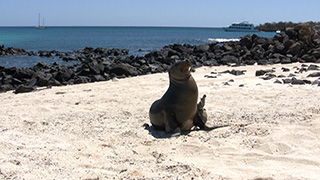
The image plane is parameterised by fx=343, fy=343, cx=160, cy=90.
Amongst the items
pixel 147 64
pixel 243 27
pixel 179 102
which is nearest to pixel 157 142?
pixel 179 102

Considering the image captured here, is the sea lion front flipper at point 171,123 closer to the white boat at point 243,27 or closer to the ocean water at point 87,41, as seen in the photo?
the ocean water at point 87,41

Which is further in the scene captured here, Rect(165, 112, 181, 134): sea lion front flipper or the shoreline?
the shoreline

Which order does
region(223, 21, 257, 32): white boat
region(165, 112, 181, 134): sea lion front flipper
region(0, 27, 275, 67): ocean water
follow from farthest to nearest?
1. region(223, 21, 257, 32): white boat
2. region(0, 27, 275, 67): ocean water
3. region(165, 112, 181, 134): sea lion front flipper

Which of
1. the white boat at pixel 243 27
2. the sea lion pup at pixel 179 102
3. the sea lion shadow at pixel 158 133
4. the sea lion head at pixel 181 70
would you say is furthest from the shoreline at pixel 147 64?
the white boat at pixel 243 27

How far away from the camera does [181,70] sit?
192 inches

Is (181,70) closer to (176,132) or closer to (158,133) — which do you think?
(176,132)

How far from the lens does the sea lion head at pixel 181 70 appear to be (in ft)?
16.0

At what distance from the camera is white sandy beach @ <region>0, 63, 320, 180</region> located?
3521 mm

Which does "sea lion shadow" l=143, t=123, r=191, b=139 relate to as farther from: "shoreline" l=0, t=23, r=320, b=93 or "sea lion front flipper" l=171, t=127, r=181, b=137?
"shoreline" l=0, t=23, r=320, b=93

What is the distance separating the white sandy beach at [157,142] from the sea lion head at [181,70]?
0.84 metres

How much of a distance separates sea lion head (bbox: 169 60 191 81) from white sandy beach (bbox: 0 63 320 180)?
84 cm

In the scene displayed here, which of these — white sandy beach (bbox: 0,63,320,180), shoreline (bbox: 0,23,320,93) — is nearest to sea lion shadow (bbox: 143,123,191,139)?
white sandy beach (bbox: 0,63,320,180)

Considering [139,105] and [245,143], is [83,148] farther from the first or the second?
[139,105]

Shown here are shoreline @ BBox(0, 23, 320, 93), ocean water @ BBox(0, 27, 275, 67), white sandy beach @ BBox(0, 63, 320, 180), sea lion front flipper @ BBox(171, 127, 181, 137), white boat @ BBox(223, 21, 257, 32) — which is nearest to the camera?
white sandy beach @ BBox(0, 63, 320, 180)
